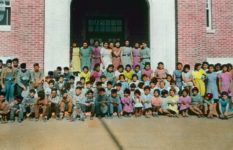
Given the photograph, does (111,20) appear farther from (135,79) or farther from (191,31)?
(135,79)

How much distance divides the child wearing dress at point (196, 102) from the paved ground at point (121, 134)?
52 cm

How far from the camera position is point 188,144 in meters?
7.12

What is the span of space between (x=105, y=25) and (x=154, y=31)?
5249 mm

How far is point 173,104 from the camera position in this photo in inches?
398

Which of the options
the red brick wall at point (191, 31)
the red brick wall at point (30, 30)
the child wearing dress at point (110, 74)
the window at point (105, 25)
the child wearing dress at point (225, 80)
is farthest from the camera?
the window at point (105, 25)

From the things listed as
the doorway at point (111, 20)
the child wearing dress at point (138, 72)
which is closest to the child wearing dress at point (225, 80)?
the child wearing dress at point (138, 72)

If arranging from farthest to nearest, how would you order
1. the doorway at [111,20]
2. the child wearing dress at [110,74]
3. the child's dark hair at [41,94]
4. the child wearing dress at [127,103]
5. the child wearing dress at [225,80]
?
the doorway at [111,20] → the child wearing dress at [110,74] → the child wearing dress at [225,80] → the child wearing dress at [127,103] → the child's dark hair at [41,94]

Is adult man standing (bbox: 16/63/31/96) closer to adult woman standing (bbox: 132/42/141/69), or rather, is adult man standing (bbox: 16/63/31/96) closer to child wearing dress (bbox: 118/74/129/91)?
child wearing dress (bbox: 118/74/129/91)

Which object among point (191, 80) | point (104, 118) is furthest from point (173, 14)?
point (104, 118)

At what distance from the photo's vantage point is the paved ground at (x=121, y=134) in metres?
6.97

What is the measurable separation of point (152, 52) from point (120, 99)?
308cm

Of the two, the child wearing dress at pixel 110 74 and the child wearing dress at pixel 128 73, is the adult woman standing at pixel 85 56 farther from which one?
the child wearing dress at pixel 128 73

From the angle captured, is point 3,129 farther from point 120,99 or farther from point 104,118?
point 120,99

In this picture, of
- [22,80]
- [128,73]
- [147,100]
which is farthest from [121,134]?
[22,80]
